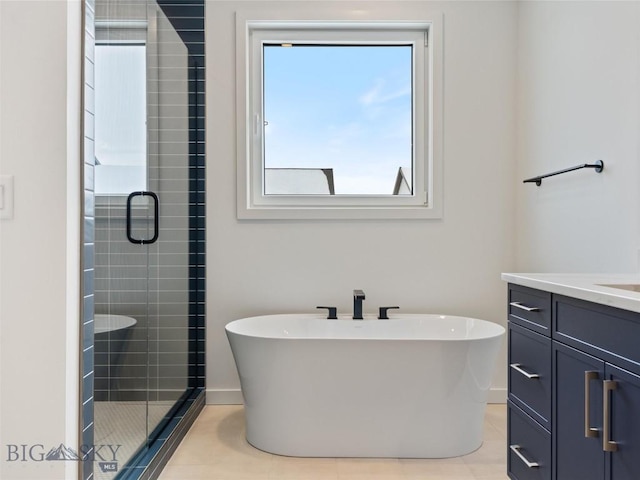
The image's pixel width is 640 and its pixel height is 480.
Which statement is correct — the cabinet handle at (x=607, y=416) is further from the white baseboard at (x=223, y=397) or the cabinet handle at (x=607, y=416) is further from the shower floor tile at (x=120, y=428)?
→ the white baseboard at (x=223, y=397)

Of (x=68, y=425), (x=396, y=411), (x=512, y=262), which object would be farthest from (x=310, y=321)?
(x=68, y=425)

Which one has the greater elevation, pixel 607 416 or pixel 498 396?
pixel 607 416

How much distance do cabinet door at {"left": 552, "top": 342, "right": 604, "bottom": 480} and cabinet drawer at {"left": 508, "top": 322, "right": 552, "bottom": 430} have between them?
5cm

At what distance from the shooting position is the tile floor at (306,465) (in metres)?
1.95

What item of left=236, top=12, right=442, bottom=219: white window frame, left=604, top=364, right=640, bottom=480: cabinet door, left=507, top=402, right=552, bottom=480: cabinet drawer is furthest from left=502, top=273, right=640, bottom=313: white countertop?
left=236, top=12, right=442, bottom=219: white window frame

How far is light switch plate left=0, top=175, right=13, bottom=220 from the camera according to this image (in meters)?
1.29

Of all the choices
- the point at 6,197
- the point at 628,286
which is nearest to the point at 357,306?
the point at 628,286

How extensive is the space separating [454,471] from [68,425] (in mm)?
1509

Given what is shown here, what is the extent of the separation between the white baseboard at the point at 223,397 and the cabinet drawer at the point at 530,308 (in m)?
1.74

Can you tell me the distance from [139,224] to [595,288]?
162 centimetres

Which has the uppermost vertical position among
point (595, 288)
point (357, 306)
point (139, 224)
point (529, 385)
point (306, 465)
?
point (139, 224)

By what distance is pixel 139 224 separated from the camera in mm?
1912

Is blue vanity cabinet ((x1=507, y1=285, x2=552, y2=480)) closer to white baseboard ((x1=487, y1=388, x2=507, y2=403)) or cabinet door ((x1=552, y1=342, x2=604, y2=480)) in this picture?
cabinet door ((x1=552, y1=342, x2=604, y2=480))

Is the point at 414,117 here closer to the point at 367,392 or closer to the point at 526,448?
the point at 367,392
